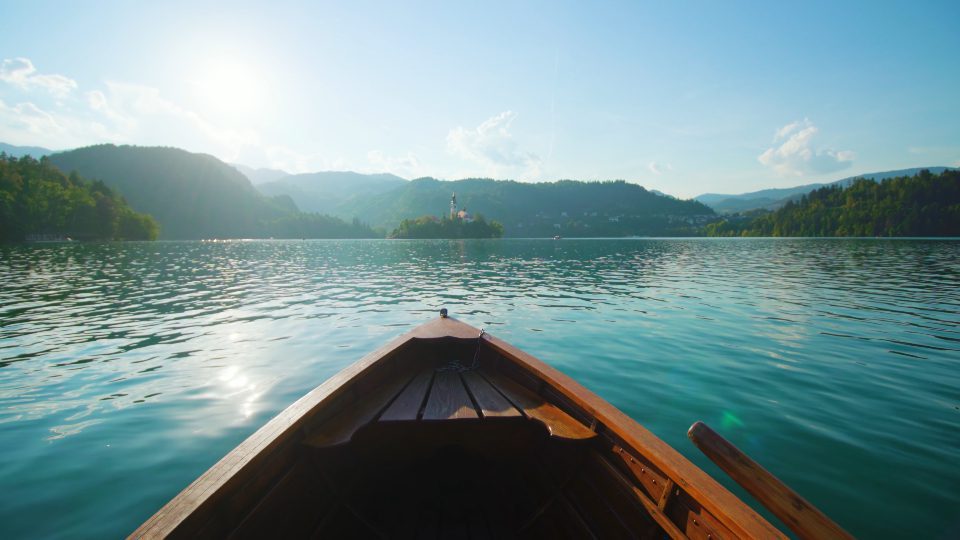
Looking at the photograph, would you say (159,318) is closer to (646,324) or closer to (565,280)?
(646,324)

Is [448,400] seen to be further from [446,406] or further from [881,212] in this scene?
[881,212]

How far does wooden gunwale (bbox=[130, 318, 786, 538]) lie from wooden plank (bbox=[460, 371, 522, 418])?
60 centimetres

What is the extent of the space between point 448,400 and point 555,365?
6.04m

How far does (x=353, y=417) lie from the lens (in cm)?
463

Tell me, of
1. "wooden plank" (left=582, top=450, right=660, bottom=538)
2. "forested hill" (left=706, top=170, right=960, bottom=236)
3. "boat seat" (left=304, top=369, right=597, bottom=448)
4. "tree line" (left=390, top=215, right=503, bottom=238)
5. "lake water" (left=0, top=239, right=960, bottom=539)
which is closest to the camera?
"wooden plank" (left=582, top=450, right=660, bottom=538)

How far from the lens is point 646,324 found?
14.9m

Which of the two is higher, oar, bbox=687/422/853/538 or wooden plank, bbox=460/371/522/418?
oar, bbox=687/422/853/538

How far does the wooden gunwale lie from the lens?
254cm

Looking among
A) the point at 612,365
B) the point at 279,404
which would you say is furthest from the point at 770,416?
the point at 279,404

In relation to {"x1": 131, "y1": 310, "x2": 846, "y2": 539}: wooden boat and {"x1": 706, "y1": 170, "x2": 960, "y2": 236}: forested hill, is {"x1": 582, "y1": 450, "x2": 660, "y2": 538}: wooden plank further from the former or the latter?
{"x1": 706, "y1": 170, "x2": 960, "y2": 236}: forested hill

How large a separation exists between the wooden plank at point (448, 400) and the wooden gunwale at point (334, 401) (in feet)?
3.12

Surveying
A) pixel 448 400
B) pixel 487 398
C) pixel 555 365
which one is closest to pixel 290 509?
pixel 448 400

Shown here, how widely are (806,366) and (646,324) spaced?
515 cm

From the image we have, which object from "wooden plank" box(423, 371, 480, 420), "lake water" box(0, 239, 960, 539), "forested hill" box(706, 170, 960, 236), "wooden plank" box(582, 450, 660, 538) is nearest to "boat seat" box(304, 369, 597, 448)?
"wooden plank" box(423, 371, 480, 420)
